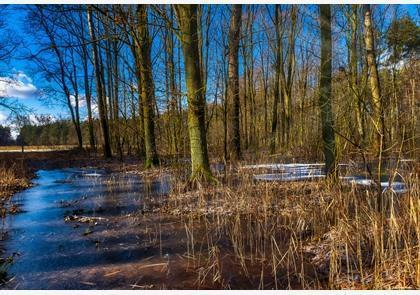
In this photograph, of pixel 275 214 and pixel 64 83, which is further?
pixel 64 83

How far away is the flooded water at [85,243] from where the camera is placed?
136 inches

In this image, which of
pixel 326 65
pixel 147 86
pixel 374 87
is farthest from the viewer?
pixel 147 86

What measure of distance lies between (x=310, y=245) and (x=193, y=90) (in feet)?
15.3

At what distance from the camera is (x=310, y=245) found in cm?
411

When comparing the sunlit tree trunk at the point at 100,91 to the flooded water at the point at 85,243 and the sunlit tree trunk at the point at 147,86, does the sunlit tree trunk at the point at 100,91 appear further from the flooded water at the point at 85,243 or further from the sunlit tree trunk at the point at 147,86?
the flooded water at the point at 85,243

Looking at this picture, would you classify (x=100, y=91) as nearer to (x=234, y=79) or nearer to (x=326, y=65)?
(x=234, y=79)

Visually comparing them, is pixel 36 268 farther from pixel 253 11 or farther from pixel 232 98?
pixel 253 11

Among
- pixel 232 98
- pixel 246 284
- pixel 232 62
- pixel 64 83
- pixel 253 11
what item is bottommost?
pixel 246 284

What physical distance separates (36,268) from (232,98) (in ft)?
31.5

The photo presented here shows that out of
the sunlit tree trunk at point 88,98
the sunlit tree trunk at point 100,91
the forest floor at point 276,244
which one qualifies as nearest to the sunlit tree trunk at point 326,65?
the forest floor at point 276,244

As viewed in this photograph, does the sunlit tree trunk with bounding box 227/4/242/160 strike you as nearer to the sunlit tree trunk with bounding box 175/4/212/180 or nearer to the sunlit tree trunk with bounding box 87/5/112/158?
→ the sunlit tree trunk with bounding box 175/4/212/180

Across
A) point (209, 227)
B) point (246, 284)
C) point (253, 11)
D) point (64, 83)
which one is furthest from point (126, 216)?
point (64, 83)

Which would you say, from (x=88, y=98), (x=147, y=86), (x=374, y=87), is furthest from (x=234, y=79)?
(x=88, y=98)

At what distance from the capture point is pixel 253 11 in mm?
19156
